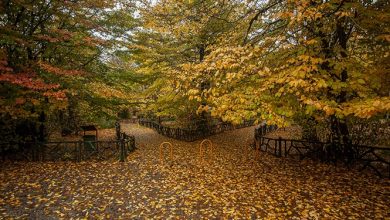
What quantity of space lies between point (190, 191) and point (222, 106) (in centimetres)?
357

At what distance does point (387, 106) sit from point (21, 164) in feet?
46.3

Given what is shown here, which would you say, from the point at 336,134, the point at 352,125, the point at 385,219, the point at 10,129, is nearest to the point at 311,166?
the point at 336,134

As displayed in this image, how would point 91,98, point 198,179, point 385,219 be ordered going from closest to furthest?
point 385,219, point 198,179, point 91,98

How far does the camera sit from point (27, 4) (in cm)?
1065

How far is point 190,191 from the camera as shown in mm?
8766

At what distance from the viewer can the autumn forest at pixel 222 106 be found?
6848 mm

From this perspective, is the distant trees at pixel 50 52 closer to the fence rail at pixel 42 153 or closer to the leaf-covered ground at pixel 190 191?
the fence rail at pixel 42 153

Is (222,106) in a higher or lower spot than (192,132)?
higher

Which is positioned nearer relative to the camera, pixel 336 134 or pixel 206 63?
pixel 206 63

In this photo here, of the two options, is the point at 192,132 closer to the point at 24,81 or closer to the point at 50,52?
the point at 50,52

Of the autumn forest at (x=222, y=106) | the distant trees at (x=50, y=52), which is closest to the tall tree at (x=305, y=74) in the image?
the autumn forest at (x=222, y=106)

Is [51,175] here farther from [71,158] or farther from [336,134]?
[336,134]

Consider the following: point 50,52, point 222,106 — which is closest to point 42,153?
point 50,52

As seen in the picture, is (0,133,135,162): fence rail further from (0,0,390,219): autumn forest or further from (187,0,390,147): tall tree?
(187,0,390,147): tall tree
